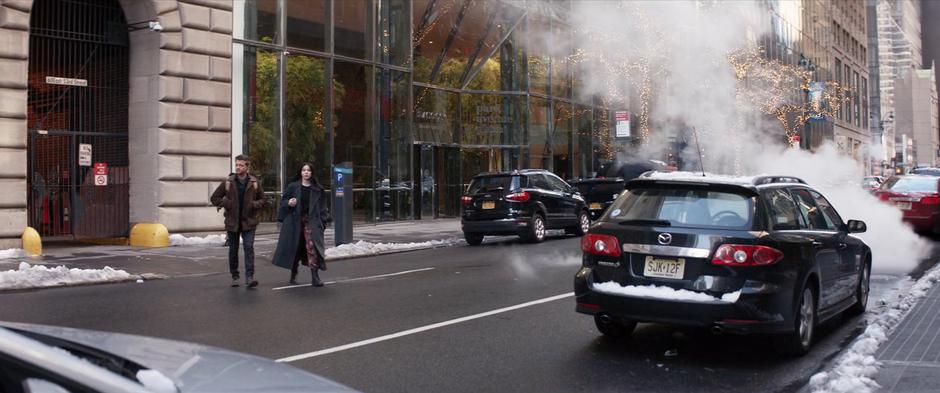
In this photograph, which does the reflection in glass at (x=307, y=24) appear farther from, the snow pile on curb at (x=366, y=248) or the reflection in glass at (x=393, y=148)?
the snow pile on curb at (x=366, y=248)

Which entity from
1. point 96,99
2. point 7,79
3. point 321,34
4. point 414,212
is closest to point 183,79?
point 96,99

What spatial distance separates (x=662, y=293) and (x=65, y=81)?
44.8 feet

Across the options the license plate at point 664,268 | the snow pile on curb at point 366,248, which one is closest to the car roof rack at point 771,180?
the license plate at point 664,268

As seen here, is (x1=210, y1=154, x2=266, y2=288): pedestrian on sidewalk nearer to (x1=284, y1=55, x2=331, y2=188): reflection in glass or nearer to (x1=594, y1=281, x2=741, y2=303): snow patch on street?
(x1=594, y1=281, x2=741, y2=303): snow patch on street

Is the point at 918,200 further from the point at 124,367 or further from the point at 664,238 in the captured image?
the point at 124,367

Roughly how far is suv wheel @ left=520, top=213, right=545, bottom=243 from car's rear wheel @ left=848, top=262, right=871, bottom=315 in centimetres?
938

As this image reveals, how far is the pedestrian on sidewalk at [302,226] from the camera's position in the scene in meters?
11.2

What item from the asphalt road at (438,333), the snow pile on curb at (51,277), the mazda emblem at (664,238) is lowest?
the asphalt road at (438,333)

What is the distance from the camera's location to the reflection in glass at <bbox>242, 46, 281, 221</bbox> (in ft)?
63.0

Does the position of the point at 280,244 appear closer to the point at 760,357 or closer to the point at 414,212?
the point at 760,357

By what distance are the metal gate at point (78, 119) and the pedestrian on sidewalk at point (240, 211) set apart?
22.5 feet

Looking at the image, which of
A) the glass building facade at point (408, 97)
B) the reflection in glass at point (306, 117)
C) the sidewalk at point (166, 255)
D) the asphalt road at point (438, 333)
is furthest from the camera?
the reflection in glass at point (306, 117)

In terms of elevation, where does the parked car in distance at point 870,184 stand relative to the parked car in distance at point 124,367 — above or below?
above

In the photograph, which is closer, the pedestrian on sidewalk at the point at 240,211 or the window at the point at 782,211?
the window at the point at 782,211
